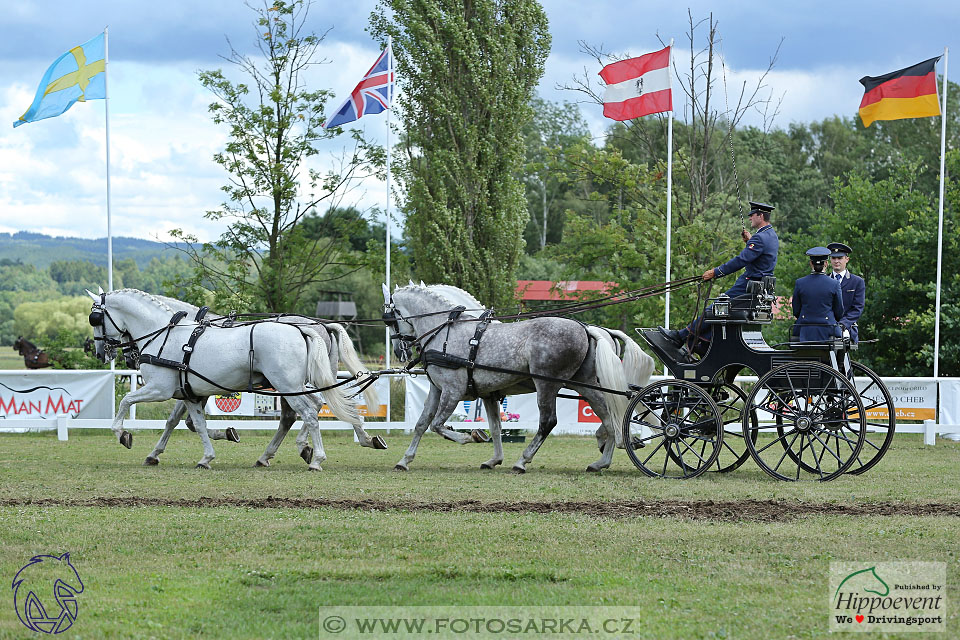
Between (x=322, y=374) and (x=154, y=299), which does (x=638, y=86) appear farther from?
(x=154, y=299)

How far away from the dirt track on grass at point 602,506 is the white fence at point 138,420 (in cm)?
751

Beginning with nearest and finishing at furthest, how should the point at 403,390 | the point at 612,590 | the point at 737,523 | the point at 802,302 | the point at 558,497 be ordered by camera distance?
the point at 612,590 < the point at 737,523 < the point at 558,497 < the point at 802,302 < the point at 403,390

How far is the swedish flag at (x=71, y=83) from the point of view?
17938 millimetres

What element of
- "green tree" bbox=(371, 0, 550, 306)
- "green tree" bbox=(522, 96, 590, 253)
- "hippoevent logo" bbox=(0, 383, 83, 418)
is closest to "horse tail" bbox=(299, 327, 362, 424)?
"hippoevent logo" bbox=(0, 383, 83, 418)

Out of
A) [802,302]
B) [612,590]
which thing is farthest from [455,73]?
[612,590]

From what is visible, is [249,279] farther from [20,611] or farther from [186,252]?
[20,611]

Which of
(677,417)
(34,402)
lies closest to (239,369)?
(677,417)

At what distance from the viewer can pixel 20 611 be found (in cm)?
490

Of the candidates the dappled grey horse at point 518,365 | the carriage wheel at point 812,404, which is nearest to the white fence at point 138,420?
the dappled grey horse at point 518,365

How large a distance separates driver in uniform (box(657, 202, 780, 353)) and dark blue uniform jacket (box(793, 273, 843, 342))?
0.38 m

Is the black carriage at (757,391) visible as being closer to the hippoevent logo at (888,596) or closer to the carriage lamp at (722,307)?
the carriage lamp at (722,307)

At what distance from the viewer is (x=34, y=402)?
638 inches

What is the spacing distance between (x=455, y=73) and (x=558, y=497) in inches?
534

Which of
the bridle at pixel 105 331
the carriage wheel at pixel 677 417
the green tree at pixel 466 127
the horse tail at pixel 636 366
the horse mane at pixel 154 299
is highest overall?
the green tree at pixel 466 127
